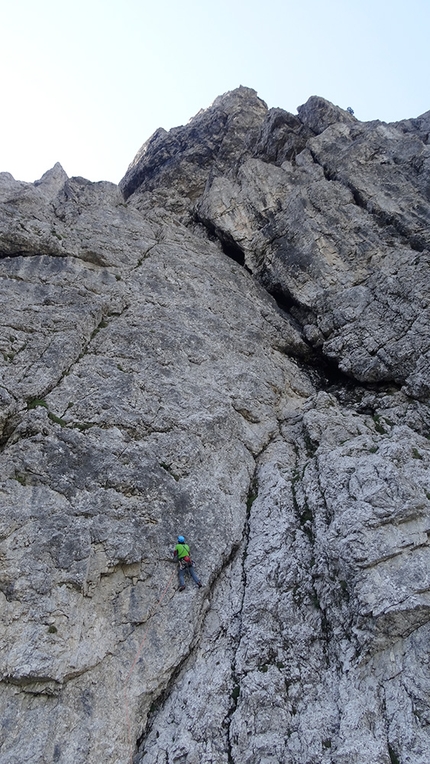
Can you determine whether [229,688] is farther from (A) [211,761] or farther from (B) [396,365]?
(B) [396,365]

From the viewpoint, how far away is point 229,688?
1240 centimetres

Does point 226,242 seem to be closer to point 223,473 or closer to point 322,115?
point 322,115

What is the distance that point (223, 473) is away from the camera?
17.9m

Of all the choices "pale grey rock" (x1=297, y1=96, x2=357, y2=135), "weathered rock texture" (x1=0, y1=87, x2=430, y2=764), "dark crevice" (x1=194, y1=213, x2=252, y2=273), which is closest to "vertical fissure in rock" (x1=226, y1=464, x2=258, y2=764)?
"weathered rock texture" (x1=0, y1=87, x2=430, y2=764)

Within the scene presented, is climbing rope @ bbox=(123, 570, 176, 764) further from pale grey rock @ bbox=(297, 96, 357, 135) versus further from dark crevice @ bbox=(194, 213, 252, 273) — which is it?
pale grey rock @ bbox=(297, 96, 357, 135)

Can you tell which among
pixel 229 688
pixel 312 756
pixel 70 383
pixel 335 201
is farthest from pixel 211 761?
pixel 335 201

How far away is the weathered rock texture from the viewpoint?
11.6 m

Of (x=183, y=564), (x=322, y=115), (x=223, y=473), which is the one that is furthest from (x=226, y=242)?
(x=183, y=564)

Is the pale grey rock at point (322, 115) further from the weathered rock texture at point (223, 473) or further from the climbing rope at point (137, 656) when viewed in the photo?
the climbing rope at point (137, 656)

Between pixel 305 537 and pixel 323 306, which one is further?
pixel 323 306

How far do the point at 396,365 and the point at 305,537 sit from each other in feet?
33.9

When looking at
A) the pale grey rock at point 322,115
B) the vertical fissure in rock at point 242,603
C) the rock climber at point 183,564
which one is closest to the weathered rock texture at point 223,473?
the vertical fissure in rock at point 242,603

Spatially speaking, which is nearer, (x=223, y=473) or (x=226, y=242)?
(x=223, y=473)

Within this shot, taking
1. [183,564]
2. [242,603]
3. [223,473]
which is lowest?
[183,564]
